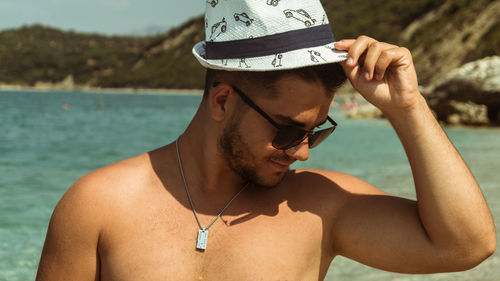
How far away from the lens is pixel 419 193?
5.63 ft

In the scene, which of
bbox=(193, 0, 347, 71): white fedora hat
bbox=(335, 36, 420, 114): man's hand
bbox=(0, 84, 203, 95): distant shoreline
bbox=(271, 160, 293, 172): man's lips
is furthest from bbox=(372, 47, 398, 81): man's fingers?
bbox=(0, 84, 203, 95): distant shoreline

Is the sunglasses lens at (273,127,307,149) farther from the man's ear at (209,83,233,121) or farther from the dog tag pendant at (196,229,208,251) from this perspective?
the dog tag pendant at (196,229,208,251)

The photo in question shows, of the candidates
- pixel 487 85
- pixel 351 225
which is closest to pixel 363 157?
pixel 487 85

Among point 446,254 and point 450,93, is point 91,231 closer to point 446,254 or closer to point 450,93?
point 446,254

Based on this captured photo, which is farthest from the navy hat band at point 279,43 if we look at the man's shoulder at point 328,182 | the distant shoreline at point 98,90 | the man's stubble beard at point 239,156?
the distant shoreline at point 98,90

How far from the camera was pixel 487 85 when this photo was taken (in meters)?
16.5

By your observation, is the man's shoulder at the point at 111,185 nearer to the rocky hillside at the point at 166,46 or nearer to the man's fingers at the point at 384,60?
the man's fingers at the point at 384,60

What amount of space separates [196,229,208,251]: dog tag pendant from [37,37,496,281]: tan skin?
19mm

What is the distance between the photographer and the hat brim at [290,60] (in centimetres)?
167

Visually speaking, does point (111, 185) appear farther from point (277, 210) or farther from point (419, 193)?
point (419, 193)

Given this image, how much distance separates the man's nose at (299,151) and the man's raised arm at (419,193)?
0.91 feet

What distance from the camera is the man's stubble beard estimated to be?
72.5 inches

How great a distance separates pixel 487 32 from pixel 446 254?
113 feet

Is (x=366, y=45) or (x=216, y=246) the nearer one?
(x=366, y=45)
